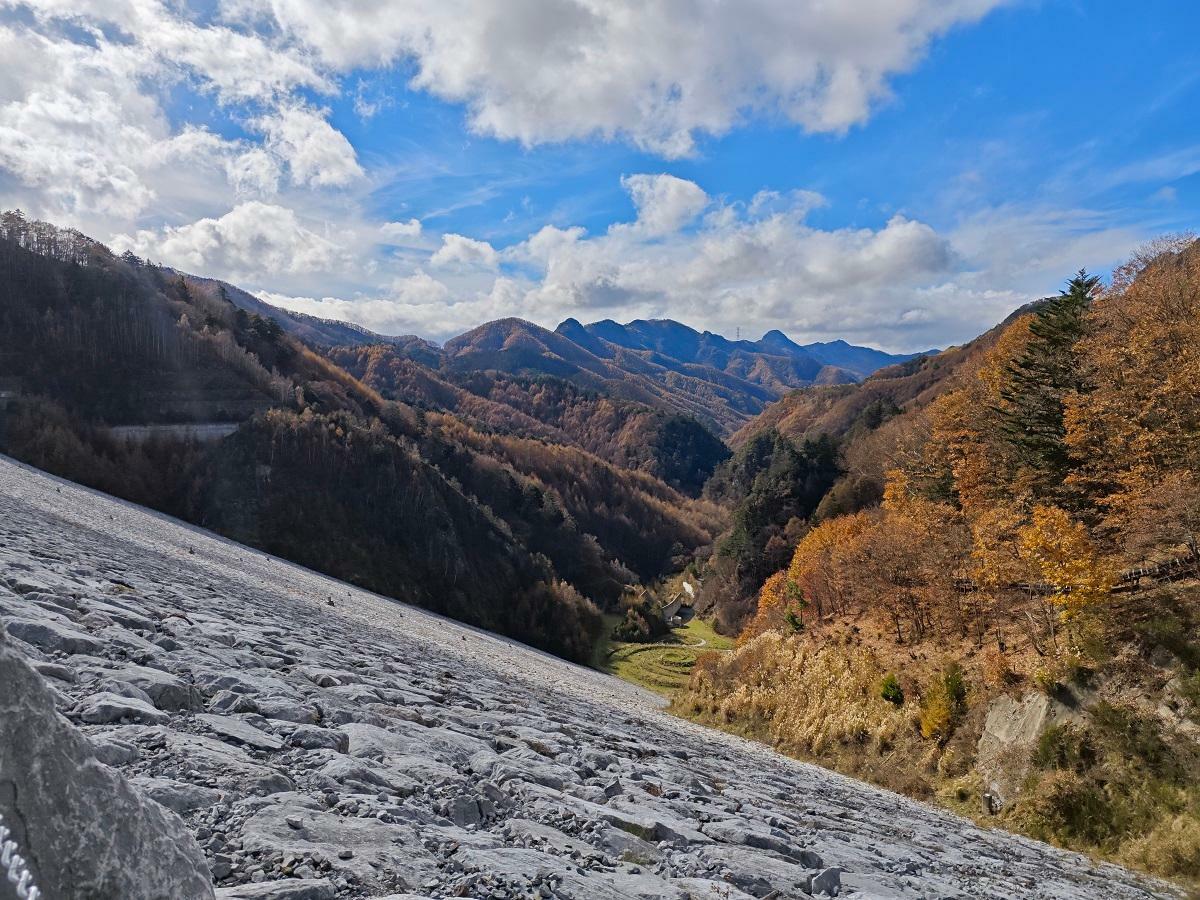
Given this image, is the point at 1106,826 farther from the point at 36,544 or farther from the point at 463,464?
the point at 463,464

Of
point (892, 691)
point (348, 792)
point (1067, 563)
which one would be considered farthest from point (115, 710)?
point (892, 691)

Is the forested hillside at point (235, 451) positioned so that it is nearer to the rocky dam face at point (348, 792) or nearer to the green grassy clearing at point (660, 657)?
the green grassy clearing at point (660, 657)

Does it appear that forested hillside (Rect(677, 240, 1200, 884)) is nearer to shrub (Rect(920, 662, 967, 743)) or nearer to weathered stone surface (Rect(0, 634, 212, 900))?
shrub (Rect(920, 662, 967, 743))

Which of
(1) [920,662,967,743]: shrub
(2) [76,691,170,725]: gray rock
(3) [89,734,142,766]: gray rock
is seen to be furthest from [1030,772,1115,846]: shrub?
(3) [89,734,142,766]: gray rock

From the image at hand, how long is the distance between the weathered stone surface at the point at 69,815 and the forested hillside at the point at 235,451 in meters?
52.9

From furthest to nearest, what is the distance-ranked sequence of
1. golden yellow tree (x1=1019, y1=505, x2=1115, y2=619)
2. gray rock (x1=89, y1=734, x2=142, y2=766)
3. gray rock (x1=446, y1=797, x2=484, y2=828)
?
golden yellow tree (x1=1019, y1=505, x2=1115, y2=619), gray rock (x1=446, y1=797, x2=484, y2=828), gray rock (x1=89, y1=734, x2=142, y2=766)

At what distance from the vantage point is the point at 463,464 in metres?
104

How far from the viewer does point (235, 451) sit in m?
59.1

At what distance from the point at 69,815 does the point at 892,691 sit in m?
24.5

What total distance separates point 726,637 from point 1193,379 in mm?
50380

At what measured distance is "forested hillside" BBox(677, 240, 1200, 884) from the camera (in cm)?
1504

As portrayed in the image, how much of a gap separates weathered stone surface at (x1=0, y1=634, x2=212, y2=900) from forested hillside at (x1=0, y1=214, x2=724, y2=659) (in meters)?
52.9

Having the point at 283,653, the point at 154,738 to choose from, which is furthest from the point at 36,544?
the point at 154,738

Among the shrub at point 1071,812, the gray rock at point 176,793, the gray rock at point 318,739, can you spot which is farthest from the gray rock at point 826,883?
the shrub at point 1071,812
